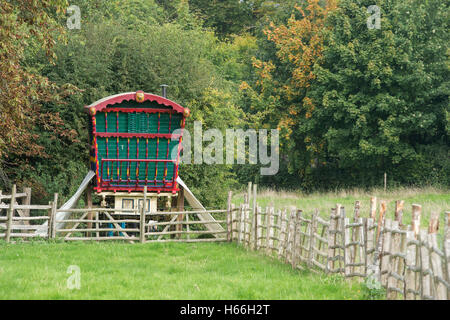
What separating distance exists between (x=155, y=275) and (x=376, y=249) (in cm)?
483

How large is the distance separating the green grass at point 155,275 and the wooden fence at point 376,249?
1.31ft

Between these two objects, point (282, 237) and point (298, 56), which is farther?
point (298, 56)

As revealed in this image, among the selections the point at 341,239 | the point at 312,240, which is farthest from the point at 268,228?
the point at 341,239

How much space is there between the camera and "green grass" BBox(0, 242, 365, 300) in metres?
12.3

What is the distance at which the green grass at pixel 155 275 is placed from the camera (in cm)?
1226

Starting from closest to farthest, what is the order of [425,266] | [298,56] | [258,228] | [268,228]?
[425,266] → [268,228] → [258,228] → [298,56]

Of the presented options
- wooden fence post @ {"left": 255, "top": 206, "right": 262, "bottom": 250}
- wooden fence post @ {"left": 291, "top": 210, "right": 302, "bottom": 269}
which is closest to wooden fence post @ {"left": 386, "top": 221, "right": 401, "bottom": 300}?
wooden fence post @ {"left": 291, "top": 210, "right": 302, "bottom": 269}

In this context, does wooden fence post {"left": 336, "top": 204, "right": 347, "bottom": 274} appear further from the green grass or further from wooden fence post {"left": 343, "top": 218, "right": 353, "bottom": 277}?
the green grass

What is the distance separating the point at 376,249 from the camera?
39.8ft

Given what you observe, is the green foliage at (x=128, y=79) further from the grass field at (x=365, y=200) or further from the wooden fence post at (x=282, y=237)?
the wooden fence post at (x=282, y=237)

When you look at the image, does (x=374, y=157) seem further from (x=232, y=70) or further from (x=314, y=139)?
(x=232, y=70)

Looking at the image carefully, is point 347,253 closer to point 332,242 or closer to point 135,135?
point 332,242

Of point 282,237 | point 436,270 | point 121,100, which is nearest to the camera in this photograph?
point 436,270

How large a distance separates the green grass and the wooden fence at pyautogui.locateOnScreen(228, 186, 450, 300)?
15.7 inches
